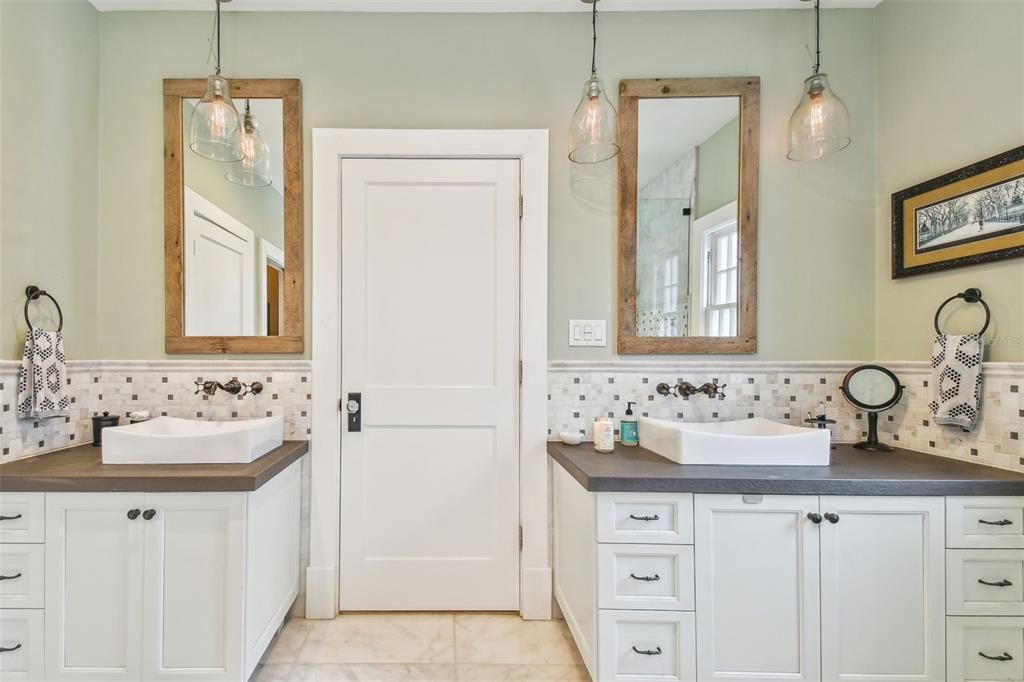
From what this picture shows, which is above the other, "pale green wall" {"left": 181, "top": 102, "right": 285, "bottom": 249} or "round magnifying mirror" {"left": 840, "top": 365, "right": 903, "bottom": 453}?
"pale green wall" {"left": 181, "top": 102, "right": 285, "bottom": 249}

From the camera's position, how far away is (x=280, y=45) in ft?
6.68

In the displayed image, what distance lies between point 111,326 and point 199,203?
660 millimetres

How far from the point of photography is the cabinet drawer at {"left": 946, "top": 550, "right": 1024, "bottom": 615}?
140cm

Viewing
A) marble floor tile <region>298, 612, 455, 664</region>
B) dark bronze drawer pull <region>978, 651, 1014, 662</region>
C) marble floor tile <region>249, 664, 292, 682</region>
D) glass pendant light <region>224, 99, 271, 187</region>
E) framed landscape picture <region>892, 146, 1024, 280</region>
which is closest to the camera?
dark bronze drawer pull <region>978, 651, 1014, 662</region>

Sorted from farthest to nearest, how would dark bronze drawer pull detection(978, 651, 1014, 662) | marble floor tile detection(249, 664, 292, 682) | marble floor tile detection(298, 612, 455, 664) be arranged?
marble floor tile detection(298, 612, 455, 664) → marble floor tile detection(249, 664, 292, 682) → dark bronze drawer pull detection(978, 651, 1014, 662)

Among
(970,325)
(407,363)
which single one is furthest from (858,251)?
(407,363)

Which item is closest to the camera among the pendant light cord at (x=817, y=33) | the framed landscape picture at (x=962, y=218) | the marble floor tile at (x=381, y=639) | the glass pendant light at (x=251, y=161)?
the framed landscape picture at (x=962, y=218)

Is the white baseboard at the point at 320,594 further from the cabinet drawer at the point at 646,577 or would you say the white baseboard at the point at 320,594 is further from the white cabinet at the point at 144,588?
the cabinet drawer at the point at 646,577

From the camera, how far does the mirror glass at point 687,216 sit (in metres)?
2.04

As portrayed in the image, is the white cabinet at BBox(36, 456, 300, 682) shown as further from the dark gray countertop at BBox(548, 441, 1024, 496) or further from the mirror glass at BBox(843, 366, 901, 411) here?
the mirror glass at BBox(843, 366, 901, 411)

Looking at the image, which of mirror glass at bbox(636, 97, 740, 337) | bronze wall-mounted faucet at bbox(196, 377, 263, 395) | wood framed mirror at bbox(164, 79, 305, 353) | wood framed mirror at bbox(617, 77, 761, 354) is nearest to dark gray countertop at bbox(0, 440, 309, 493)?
bronze wall-mounted faucet at bbox(196, 377, 263, 395)

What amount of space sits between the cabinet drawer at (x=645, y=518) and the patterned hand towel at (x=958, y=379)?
1051 millimetres

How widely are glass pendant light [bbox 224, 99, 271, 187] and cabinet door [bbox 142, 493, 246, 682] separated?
4.19ft

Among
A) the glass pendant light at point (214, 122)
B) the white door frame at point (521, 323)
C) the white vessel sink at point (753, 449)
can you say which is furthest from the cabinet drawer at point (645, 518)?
the glass pendant light at point (214, 122)
